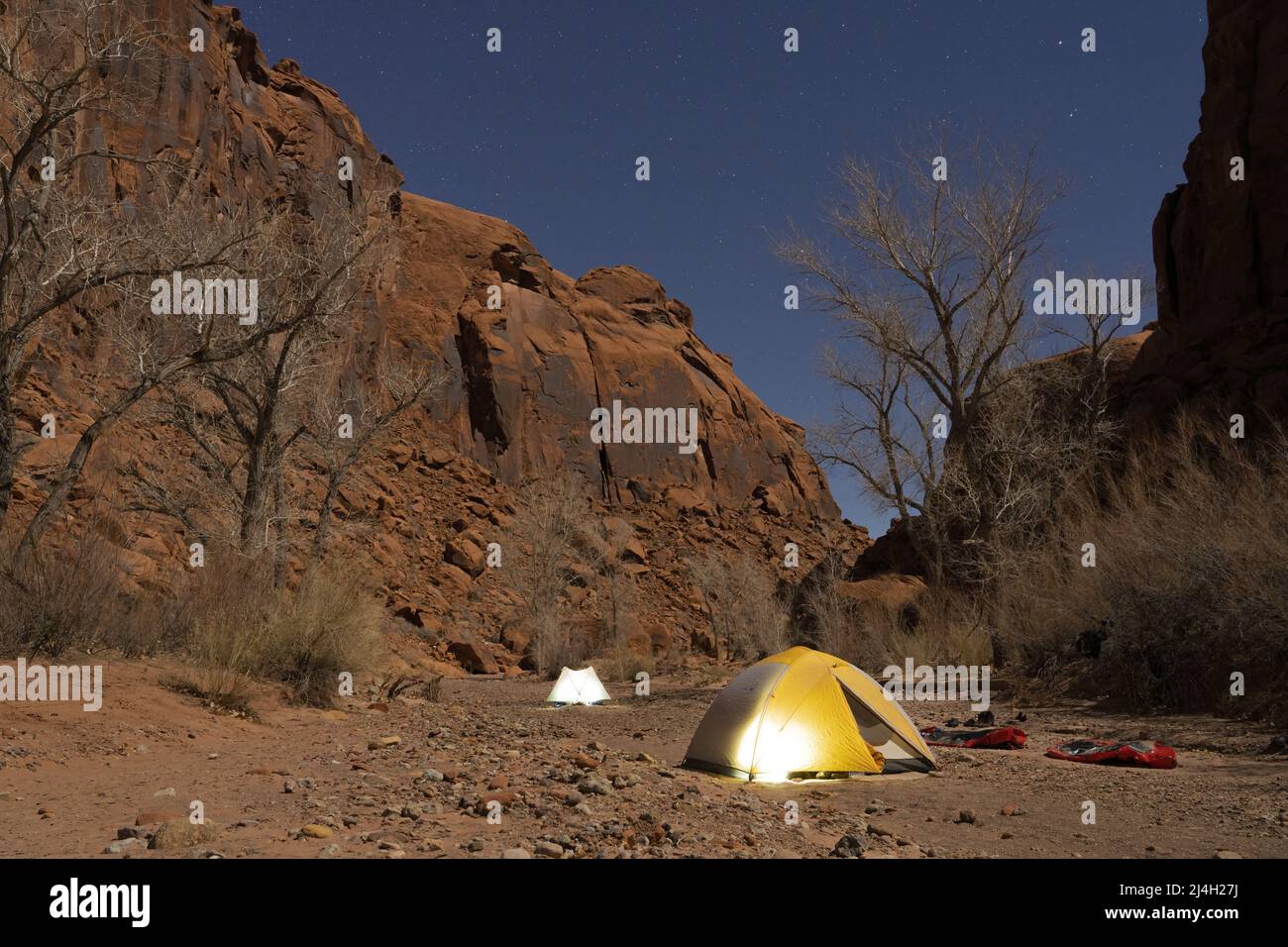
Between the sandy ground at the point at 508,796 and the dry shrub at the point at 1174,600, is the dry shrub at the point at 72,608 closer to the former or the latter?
the sandy ground at the point at 508,796

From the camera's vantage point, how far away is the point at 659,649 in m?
34.3

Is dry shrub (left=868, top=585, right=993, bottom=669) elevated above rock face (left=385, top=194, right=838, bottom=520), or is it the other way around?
rock face (left=385, top=194, right=838, bottom=520)

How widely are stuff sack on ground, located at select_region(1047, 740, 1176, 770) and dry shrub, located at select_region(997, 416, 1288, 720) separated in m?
3.09

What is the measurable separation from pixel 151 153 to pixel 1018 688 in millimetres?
35599

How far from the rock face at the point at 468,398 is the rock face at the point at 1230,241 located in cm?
1998

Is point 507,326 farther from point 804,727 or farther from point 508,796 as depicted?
point 508,796

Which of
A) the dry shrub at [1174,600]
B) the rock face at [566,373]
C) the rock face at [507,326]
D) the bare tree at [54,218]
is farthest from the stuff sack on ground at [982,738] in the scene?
the rock face at [566,373]

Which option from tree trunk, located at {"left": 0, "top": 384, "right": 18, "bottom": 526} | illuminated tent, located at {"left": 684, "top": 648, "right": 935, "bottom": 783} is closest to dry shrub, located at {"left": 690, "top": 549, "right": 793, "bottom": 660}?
illuminated tent, located at {"left": 684, "top": 648, "right": 935, "bottom": 783}

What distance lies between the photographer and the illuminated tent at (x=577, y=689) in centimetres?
1873

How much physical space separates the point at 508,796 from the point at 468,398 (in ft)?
164

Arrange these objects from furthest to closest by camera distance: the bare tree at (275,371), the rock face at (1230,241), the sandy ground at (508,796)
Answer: the rock face at (1230,241) → the bare tree at (275,371) → the sandy ground at (508,796)

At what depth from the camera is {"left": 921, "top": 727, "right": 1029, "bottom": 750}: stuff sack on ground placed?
10656 millimetres

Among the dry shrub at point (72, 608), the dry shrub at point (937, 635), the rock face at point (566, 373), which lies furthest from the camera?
the rock face at point (566, 373)

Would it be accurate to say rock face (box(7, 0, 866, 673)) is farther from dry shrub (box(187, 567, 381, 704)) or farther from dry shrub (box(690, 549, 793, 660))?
dry shrub (box(187, 567, 381, 704))
